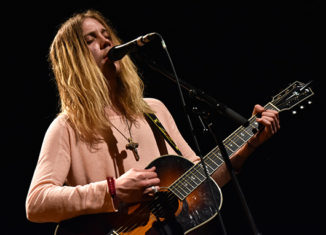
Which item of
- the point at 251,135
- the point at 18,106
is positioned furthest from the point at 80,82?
the point at 18,106

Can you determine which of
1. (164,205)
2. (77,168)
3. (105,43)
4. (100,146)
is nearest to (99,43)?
(105,43)

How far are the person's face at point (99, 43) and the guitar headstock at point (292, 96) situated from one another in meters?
1.14

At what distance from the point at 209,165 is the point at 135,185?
54 centimetres

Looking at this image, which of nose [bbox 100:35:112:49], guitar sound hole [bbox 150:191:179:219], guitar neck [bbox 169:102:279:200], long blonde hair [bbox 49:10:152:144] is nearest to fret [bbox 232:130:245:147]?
guitar neck [bbox 169:102:279:200]

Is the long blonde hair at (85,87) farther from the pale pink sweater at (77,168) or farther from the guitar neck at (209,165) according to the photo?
the guitar neck at (209,165)

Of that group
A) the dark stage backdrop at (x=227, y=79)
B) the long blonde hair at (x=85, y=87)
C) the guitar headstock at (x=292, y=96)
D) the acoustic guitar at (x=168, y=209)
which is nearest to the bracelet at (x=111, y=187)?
the acoustic guitar at (x=168, y=209)

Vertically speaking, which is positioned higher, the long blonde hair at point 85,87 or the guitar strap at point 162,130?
the long blonde hair at point 85,87

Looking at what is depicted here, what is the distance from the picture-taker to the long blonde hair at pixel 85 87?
198cm

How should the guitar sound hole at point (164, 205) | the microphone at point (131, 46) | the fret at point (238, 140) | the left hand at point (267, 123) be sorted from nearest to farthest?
1. the microphone at point (131, 46)
2. the guitar sound hole at point (164, 205)
3. the left hand at point (267, 123)
4. the fret at point (238, 140)

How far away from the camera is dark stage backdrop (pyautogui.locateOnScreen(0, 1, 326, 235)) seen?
3.09m

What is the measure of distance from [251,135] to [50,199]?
1.26 meters

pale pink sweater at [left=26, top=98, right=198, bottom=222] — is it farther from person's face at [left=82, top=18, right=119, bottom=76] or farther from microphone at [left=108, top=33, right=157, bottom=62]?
microphone at [left=108, top=33, right=157, bottom=62]

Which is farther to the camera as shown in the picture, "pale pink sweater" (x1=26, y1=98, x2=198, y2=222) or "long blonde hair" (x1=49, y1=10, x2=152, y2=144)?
"long blonde hair" (x1=49, y1=10, x2=152, y2=144)

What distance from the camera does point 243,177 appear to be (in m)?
3.19
